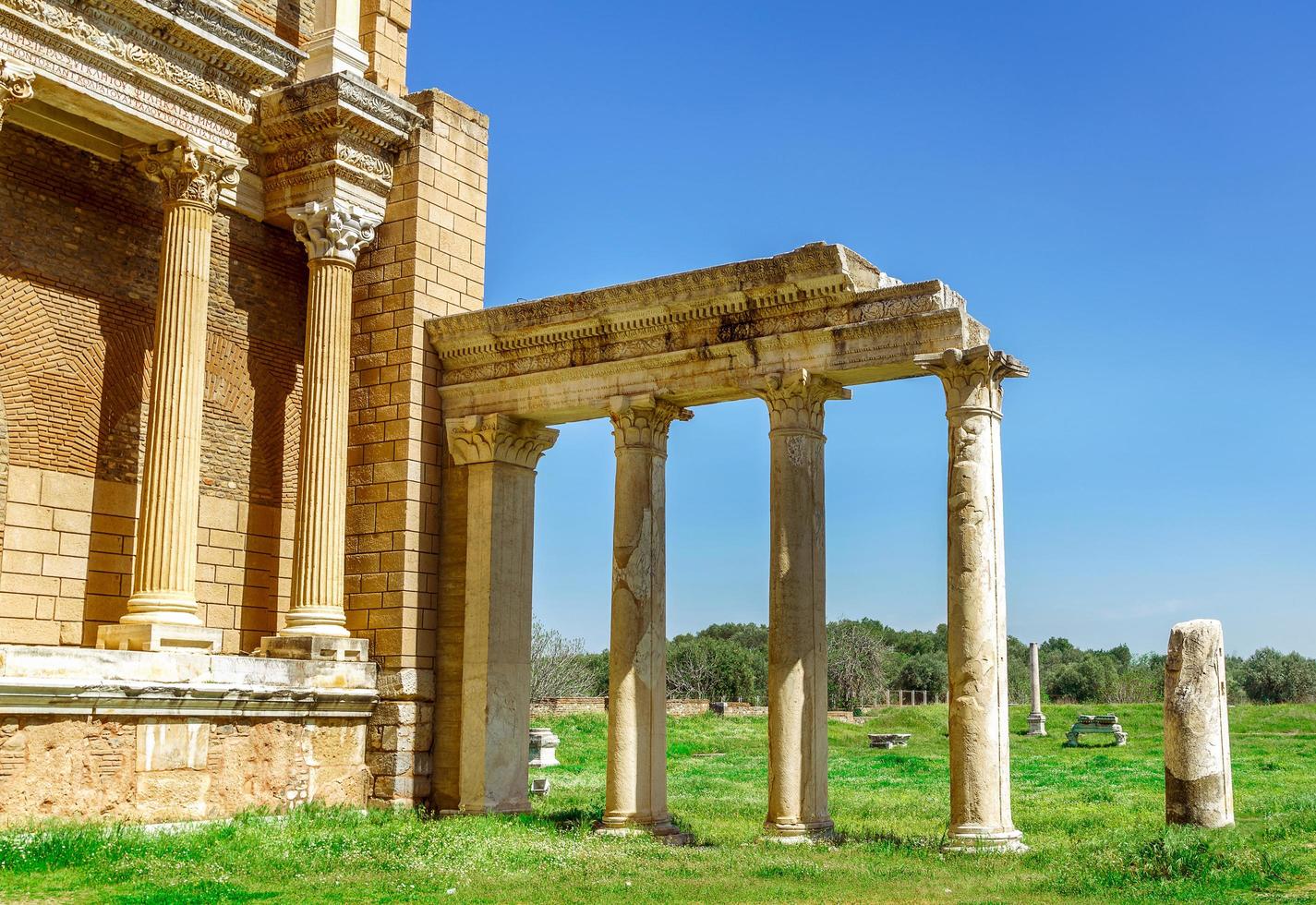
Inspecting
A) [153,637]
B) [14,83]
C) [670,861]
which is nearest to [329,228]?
→ [14,83]

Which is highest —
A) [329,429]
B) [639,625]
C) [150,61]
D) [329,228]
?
[150,61]

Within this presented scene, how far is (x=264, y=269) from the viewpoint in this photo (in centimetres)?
1606

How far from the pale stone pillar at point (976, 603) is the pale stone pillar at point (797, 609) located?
1.39 metres

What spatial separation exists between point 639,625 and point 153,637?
480 centimetres

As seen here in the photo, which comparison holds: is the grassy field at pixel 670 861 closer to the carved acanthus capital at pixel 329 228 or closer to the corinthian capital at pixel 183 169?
the carved acanthus capital at pixel 329 228

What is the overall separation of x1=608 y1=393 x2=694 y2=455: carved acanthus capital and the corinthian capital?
4868 millimetres

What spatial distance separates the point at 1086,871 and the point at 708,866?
10.2 feet

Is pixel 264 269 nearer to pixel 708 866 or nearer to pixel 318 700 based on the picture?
pixel 318 700

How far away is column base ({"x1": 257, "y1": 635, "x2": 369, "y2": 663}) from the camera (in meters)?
14.5

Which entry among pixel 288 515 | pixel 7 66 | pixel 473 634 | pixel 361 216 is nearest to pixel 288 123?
pixel 361 216

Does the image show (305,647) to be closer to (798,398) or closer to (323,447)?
(323,447)

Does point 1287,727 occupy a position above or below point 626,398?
below

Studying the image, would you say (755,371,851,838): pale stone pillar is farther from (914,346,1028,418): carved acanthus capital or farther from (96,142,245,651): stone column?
(96,142,245,651): stone column

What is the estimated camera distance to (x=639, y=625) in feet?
46.9
